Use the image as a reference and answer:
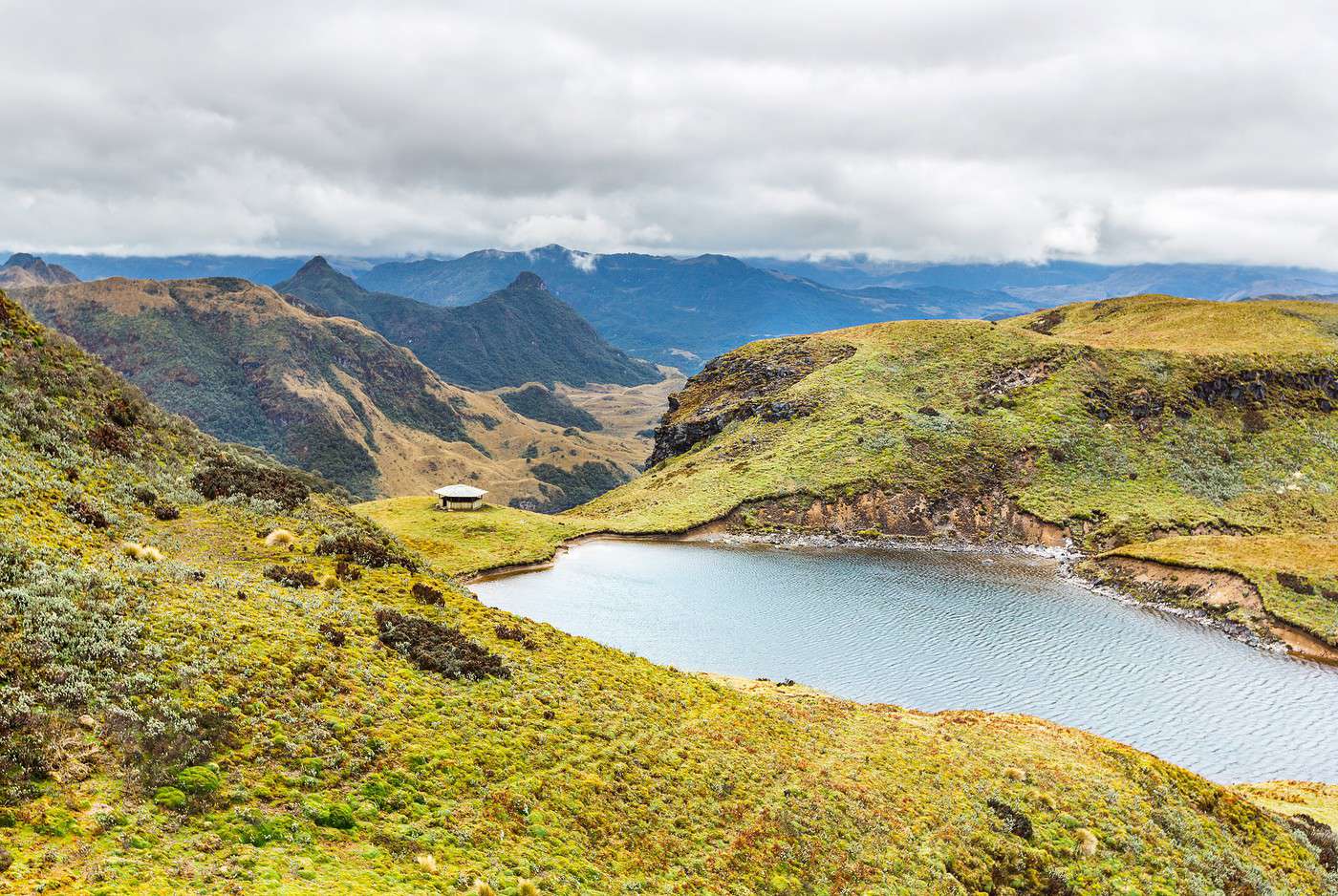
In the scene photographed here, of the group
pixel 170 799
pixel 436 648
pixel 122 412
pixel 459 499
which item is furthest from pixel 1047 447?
pixel 170 799

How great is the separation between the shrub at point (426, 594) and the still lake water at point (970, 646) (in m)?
A: 18.5

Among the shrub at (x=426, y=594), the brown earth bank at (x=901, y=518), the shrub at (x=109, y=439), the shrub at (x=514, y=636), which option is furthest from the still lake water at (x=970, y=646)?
the shrub at (x=109, y=439)

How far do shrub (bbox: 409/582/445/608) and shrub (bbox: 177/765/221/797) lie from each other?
13.2 m

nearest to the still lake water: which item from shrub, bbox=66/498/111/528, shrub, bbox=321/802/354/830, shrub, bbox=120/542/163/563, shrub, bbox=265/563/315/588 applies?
shrub, bbox=265/563/315/588

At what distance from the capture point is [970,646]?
48.9 m

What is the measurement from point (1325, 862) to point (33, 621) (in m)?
40.6

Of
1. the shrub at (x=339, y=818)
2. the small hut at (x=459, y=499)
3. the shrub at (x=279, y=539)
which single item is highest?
the shrub at (x=279, y=539)

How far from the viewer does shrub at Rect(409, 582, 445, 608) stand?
1111 inches

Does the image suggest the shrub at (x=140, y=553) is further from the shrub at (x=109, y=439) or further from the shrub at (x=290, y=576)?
A: the shrub at (x=109, y=439)

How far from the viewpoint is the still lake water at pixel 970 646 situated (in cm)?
3956

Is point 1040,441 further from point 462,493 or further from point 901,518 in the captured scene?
point 462,493

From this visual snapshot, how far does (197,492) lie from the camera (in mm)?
30406

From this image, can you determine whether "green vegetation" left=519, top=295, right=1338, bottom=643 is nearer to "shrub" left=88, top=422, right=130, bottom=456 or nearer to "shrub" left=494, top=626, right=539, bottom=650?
"shrub" left=494, top=626, right=539, bottom=650

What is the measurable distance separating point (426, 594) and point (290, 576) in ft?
16.2
